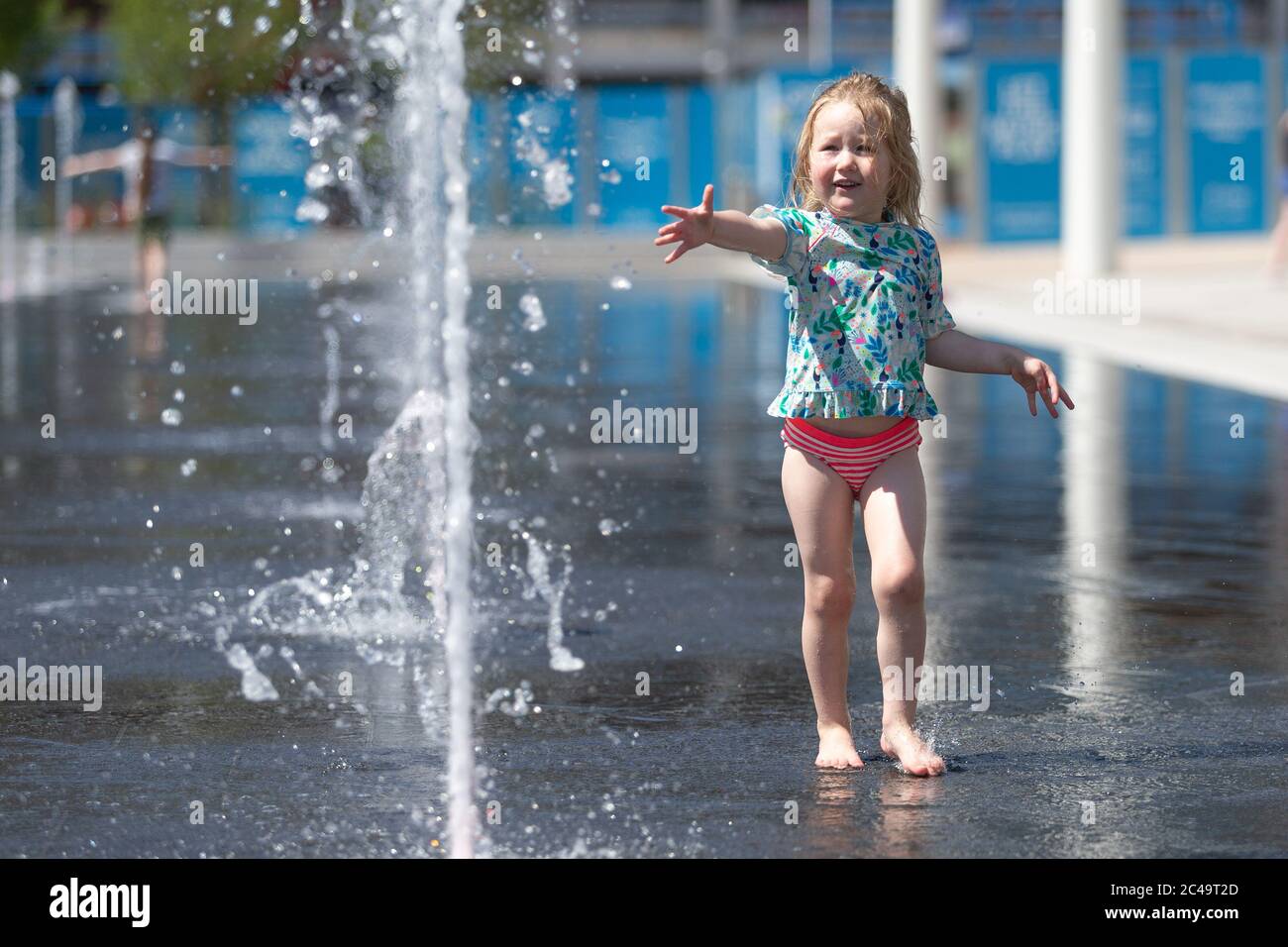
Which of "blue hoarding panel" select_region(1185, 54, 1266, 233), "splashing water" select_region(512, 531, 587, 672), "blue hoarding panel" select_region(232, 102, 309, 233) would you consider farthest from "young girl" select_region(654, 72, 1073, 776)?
"blue hoarding panel" select_region(232, 102, 309, 233)

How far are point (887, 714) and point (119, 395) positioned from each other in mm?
11168

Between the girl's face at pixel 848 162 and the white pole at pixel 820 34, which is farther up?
the white pole at pixel 820 34

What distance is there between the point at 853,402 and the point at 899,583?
16.9 inches

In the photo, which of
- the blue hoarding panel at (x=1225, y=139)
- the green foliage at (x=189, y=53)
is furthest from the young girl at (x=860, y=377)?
the green foliage at (x=189, y=53)

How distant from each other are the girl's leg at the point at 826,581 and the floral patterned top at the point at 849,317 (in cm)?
17

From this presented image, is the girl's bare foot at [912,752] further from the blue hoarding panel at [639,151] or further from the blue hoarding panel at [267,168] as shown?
the blue hoarding panel at [639,151]

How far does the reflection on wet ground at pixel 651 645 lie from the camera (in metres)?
5.16

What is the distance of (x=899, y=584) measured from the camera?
5.55m

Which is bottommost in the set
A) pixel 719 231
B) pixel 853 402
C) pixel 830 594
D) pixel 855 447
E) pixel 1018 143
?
pixel 830 594

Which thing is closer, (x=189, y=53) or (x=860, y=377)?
(x=860, y=377)

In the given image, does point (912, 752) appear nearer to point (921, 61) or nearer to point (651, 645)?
point (651, 645)

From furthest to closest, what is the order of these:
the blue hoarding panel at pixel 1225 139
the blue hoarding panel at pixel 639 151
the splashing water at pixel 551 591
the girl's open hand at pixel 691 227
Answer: the blue hoarding panel at pixel 639 151 → the blue hoarding panel at pixel 1225 139 → the splashing water at pixel 551 591 → the girl's open hand at pixel 691 227

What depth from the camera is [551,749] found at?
230 inches

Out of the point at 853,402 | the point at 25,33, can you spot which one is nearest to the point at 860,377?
the point at 853,402
